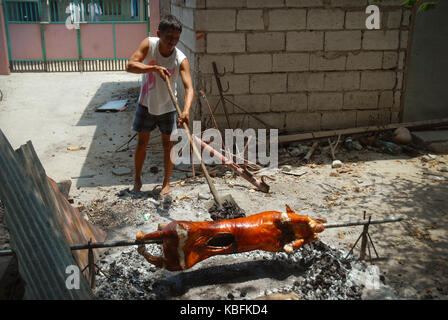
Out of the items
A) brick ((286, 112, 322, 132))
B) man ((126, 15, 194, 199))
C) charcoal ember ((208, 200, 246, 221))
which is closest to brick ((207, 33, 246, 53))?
brick ((286, 112, 322, 132))

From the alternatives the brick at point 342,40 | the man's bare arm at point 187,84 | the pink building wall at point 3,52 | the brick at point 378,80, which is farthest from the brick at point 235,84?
the pink building wall at point 3,52

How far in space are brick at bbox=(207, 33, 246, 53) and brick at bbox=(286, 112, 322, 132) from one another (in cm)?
146

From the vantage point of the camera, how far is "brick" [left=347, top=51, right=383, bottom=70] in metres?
7.37

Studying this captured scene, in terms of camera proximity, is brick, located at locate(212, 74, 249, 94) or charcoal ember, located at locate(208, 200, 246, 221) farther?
brick, located at locate(212, 74, 249, 94)

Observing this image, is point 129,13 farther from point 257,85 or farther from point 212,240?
point 212,240

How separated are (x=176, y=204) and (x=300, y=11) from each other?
3858 mm

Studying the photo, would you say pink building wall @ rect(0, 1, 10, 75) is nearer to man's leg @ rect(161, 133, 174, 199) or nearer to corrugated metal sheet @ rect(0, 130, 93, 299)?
man's leg @ rect(161, 133, 174, 199)

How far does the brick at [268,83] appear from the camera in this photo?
23.5 ft

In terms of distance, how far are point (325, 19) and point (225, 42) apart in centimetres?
173

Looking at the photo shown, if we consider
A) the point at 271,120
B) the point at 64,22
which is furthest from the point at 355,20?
the point at 64,22

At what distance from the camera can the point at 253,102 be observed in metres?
7.25

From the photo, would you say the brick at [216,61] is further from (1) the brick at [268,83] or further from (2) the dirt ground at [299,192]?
(2) the dirt ground at [299,192]

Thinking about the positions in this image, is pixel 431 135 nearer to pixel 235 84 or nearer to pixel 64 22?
pixel 235 84

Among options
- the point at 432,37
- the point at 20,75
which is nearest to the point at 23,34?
the point at 20,75
